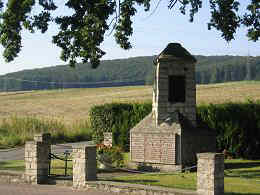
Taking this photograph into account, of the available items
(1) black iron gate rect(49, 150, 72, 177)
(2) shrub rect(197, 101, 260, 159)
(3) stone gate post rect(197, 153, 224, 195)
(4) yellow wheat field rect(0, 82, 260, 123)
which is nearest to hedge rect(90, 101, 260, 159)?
(2) shrub rect(197, 101, 260, 159)

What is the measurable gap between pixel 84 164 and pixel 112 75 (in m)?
170

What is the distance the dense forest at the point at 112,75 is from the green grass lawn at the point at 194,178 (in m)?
128

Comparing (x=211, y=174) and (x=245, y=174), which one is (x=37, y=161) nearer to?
(x=211, y=174)

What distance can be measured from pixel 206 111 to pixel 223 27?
6181 millimetres

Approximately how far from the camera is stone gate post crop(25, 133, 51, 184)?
16750 millimetres

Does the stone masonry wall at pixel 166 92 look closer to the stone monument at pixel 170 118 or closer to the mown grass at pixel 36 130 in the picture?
the stone monument at pixel 170 118

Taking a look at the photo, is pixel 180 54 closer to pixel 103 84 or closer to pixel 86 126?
pixel 86 126

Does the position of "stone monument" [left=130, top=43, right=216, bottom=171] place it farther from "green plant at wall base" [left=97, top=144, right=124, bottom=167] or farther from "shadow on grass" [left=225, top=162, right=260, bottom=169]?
"shadow on grass" [left=225, top=162, right=260, bottom=169]

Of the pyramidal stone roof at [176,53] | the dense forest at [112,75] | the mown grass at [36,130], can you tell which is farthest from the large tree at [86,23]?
the dense forest at [112,75]

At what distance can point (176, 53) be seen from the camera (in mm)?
20750

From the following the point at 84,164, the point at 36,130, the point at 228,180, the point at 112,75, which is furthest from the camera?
the point at 112,75

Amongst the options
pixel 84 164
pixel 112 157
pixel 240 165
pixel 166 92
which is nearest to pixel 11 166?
pixel 112 157

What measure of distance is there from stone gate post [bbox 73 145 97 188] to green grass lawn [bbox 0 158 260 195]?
3.29 feet

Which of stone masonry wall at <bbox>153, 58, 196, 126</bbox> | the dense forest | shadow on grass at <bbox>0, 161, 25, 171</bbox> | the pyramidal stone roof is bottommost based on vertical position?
shadow on grass at <bbox>0, 161, 25, 171</bbox>
